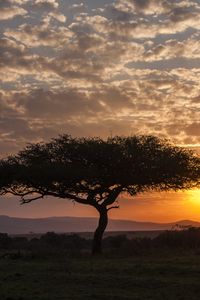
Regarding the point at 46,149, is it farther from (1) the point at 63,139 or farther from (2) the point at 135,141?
(2) the point at 135,141

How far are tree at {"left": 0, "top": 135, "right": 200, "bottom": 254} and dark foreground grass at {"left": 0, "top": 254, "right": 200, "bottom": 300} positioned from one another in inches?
445

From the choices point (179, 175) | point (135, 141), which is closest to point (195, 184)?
point (179, 175)

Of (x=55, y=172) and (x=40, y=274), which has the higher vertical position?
(x=55, y=172)

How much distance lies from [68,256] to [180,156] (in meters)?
11.7

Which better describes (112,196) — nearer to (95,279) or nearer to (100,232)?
(100,232)

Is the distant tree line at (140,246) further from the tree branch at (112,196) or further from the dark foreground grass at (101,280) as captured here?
the dark foreground grass at (101,280)

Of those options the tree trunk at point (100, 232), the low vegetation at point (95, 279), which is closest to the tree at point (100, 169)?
the tree trunk at point (100, 232)

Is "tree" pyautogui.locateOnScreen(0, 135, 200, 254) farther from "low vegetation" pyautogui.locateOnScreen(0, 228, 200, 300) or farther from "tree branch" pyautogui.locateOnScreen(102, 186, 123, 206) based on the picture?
"low vegetation" pyautogui.locateOnScreen(0, 228, 200, 300)

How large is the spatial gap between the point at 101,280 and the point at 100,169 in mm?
18865

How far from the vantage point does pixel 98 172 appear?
3769 centimetres

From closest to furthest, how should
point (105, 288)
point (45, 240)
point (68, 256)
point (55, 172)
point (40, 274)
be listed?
point (105, 288) < point (40, 274) < point (68, 256) < point (55, 172) < point (45, 240)

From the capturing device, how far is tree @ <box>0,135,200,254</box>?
1492 inches

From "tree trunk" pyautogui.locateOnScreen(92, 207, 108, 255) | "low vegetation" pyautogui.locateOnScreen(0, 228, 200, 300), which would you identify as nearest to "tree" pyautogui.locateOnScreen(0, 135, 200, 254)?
"tree trunk" pyautogui.locateOnScreen(92, 207, 108, 255)

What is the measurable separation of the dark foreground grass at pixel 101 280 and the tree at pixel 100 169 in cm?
1130
